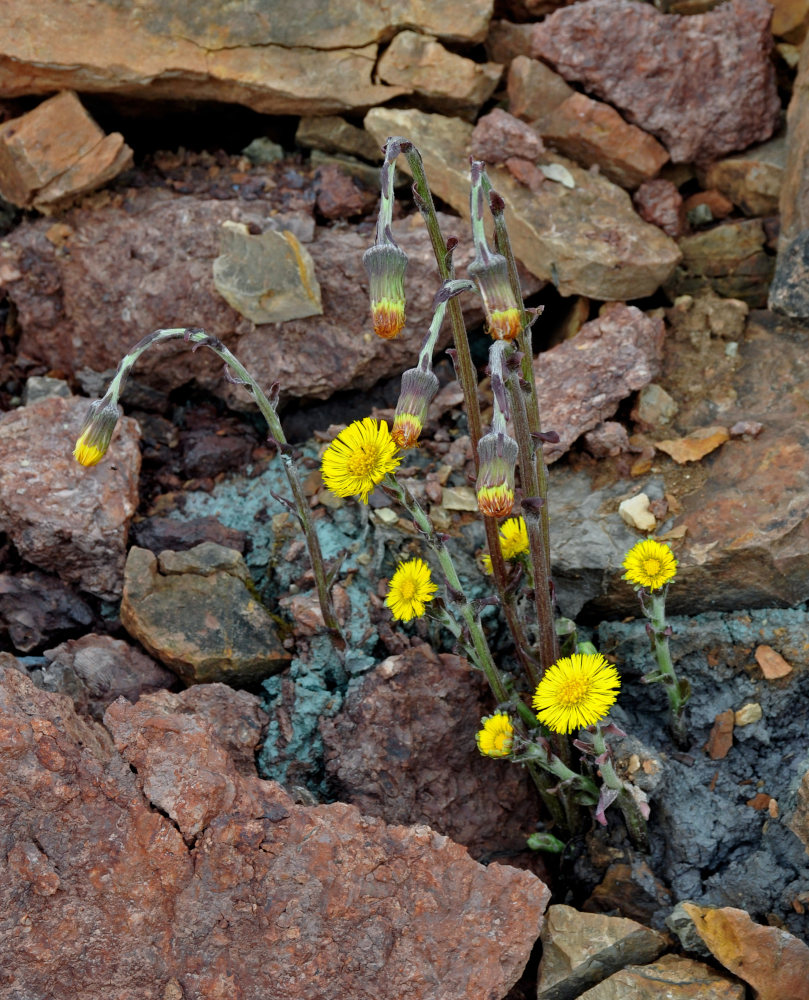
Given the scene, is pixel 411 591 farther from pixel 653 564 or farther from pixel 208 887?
pixel 208 887

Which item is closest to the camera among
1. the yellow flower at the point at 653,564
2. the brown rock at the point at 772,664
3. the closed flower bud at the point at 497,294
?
the closed flower bud at the point at 497,294

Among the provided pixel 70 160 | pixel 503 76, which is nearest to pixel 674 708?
pixel 503 76

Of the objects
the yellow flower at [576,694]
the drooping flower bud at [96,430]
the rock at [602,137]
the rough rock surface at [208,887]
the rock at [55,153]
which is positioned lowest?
the rough rock surface at [208,887]

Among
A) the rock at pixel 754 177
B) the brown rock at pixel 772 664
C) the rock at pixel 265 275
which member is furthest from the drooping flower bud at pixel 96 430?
the rock at pixel 754 177

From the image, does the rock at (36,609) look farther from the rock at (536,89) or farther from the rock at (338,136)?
the rock at (536,89)

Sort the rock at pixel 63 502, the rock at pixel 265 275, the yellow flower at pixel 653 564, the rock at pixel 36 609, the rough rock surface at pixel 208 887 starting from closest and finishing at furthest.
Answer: the rough rock surface at pixel 208 887, the yellow flower at pixel 653 564, the rock at pixel 36 609, the rock at pixel 63 502, the rock at pixel 265 275

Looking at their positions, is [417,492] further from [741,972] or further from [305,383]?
[741,972]
